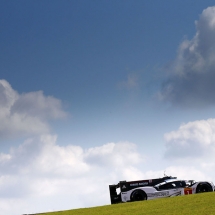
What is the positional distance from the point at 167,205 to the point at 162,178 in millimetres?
10400

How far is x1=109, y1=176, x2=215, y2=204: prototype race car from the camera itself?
132 ft

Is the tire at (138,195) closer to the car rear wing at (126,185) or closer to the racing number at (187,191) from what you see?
the car rear wing at (126,185)

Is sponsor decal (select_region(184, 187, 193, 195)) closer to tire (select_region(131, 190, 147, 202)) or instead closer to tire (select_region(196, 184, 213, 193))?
tire (select_region(196, 184, 213, 193))

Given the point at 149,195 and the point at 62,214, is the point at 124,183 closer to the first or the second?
the point at 149,195

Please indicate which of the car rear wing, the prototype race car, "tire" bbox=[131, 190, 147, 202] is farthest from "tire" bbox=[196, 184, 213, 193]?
"tire" bbox=[131, 190, 147, 202]

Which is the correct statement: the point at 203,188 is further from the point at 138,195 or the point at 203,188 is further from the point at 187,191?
the point at 138,195

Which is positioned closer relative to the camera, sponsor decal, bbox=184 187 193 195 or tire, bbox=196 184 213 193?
sponsor decal, bbox=184 187 193 195

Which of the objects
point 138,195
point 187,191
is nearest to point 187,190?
point 187,191

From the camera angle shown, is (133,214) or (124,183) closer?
(133,214)

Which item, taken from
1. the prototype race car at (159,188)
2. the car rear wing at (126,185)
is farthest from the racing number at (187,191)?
the car rear wing at (126,185)

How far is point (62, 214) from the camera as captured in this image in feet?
115

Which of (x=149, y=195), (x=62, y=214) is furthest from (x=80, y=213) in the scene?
(x=149, y=195)

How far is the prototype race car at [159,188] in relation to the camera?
40.2 m

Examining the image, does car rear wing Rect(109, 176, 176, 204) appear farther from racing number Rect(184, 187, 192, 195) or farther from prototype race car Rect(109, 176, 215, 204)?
racing number Rect(184, 187, 192, 195)
